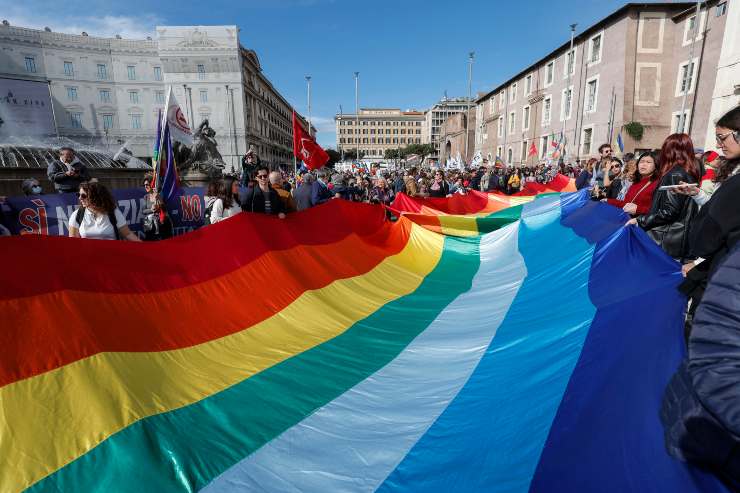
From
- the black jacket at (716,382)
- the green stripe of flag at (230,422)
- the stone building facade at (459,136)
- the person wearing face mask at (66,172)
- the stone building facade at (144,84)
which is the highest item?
the stone building facade at (144,84)

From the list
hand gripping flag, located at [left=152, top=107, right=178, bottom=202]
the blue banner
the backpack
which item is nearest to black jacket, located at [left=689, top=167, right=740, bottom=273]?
the backpack

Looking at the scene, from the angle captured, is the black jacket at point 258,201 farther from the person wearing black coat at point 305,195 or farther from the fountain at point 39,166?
the fountain at point 39,166

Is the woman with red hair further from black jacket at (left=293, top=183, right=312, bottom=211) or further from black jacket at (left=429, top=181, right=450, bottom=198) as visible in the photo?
black jacket at (left=429, top=181, right=450, bottom=198)

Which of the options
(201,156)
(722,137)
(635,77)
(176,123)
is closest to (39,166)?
(201,156)

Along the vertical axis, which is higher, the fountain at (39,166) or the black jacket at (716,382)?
the fountain at (39,166)

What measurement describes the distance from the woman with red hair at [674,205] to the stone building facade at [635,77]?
26336 millimetres

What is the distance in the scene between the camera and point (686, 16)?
24906mm

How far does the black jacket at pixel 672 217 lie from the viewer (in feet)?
10.9

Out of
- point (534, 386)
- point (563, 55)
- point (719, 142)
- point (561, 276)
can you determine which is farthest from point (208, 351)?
point (563, 55)

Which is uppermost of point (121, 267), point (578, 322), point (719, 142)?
point (719, 142)

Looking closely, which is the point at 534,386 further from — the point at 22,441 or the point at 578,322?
the point at 22,441

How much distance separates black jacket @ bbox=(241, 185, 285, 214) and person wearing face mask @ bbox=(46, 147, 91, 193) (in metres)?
3.01

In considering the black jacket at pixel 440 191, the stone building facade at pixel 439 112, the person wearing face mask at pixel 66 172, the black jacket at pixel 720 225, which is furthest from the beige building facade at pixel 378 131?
the black jacket at pixel 720 225

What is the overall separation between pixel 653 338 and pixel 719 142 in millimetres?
1440
